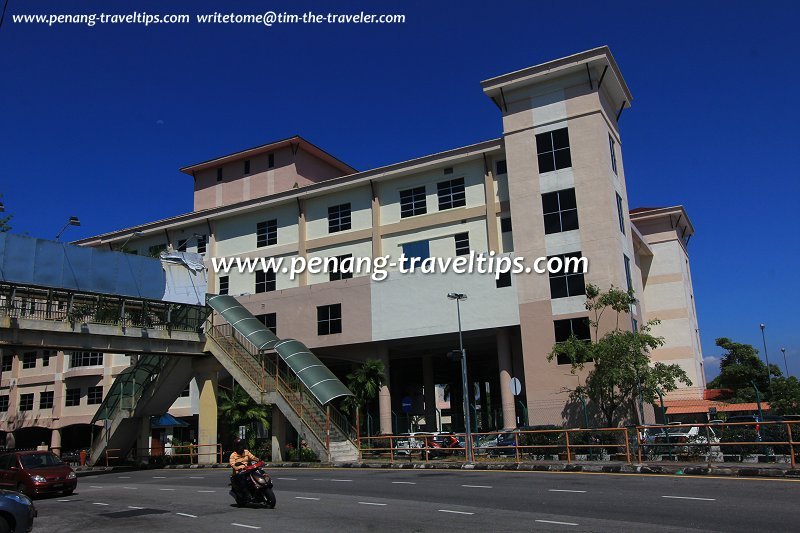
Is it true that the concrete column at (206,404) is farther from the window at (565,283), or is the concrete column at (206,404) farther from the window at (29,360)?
the window at (29,360)

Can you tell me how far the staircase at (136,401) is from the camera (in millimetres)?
38938

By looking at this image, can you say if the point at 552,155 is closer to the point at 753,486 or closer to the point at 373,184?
the point at 373,184

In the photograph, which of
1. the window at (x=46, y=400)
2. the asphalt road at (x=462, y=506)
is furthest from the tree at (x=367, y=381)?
the window at (x=46, y=400)

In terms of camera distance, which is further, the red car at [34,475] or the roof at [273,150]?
the roof at [273,150]

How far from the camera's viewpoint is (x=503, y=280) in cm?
3925

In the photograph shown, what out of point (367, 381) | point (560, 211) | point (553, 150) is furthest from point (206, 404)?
Answer: point (553, 150)

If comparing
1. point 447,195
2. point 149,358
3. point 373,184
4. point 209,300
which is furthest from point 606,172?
point 149,358

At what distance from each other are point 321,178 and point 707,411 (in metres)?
32.9

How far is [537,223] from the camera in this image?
38844 mm

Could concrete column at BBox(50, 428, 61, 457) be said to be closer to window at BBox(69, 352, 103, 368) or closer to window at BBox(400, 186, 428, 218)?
window at BBox(69, 352, 103, 368)

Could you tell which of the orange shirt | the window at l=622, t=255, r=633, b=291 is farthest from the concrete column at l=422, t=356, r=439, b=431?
the orange shirt

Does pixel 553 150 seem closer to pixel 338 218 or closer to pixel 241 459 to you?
pixel 338 218

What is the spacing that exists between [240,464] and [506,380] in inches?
994

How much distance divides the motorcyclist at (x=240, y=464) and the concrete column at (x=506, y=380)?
23.7 metres
